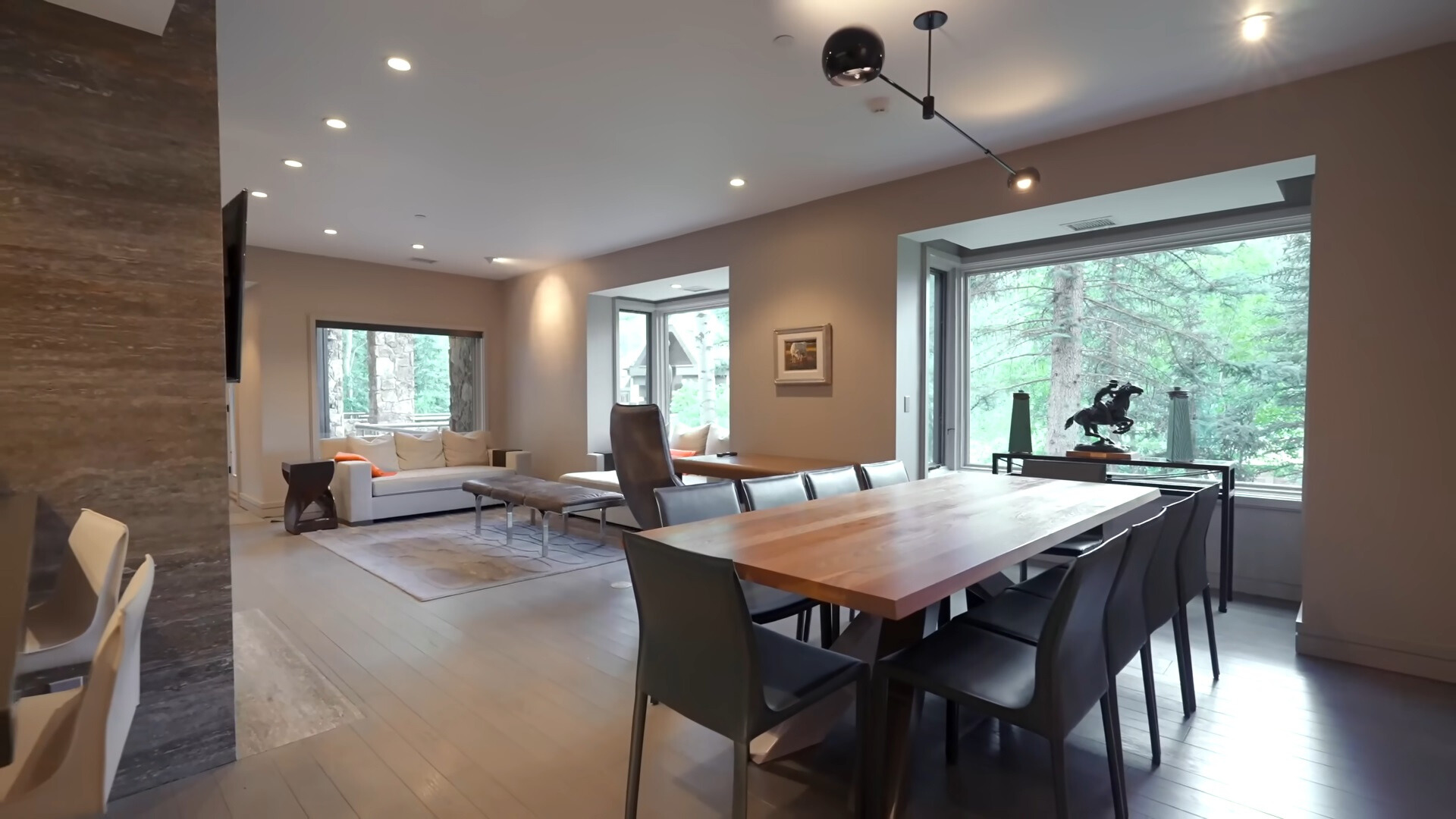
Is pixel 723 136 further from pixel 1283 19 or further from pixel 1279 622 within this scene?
pixel 1279 622

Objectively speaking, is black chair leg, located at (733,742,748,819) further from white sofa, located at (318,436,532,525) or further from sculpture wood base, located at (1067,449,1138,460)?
white sofa, located at (318,436,532,525)

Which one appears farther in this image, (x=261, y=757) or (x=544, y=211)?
(x=544, y=211)

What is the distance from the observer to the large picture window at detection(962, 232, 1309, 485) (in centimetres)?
381

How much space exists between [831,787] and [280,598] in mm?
3455

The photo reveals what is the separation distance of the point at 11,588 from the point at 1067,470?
4.06 meters

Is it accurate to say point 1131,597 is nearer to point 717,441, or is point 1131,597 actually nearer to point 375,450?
A: point 717,441

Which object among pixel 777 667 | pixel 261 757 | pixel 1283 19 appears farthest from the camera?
pixel 1283 19

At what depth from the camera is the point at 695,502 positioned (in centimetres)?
236

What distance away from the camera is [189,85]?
206 cm

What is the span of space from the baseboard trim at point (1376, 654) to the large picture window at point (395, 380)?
7.53 m

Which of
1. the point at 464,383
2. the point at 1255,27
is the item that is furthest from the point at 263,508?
the point at 1255,27

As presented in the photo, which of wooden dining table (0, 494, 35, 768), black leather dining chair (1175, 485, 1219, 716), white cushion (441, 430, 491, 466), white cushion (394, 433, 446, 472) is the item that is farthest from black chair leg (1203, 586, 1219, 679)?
white cushion (394, 433, 446, 472)

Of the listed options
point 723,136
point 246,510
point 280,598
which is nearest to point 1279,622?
point 723,136

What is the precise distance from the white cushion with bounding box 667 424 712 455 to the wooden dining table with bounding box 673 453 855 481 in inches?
50.8
